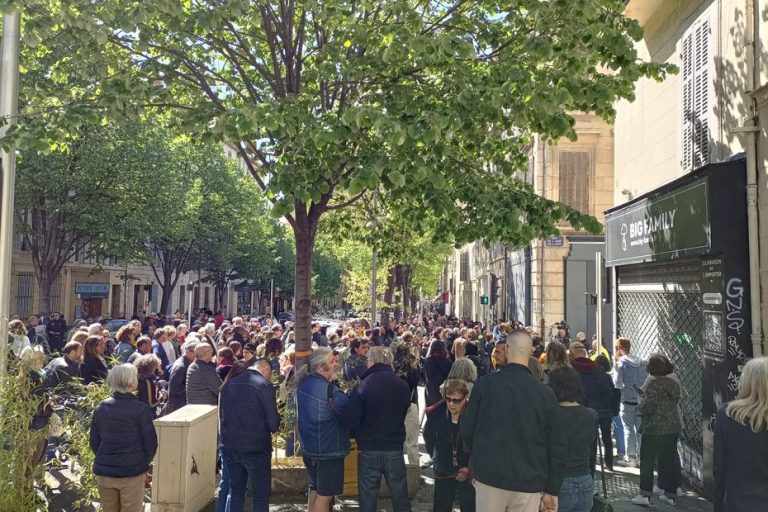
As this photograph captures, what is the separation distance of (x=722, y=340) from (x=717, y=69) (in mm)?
3361

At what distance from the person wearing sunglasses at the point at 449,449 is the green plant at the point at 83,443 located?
3.01 m

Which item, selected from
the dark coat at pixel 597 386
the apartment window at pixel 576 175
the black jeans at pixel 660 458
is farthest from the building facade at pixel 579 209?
the black jeans at pixel 660 458

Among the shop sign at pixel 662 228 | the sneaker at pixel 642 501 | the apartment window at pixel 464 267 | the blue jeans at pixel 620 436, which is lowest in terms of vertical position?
the sneaker at pixel 642 501

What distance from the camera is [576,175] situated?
22.9 metres

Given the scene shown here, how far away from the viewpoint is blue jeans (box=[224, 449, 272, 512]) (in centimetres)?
601

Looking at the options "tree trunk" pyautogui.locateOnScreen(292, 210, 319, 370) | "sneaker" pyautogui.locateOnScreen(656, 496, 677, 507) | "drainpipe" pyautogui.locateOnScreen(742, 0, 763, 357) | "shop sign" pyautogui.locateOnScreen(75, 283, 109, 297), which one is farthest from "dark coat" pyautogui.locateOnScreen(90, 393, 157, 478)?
"shop sign" pyautogui.locateOnScreen(75, 283, 109, 297)

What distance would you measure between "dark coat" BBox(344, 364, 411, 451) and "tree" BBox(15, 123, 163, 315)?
1921 cm

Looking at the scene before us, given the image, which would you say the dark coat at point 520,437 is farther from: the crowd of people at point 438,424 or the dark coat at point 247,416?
the dark coat at point 247,416

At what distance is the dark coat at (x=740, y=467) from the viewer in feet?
12.8

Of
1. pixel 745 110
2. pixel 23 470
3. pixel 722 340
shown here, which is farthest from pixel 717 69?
pixel 23 470

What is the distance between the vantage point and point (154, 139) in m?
25.7

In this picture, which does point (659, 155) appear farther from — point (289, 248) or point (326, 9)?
point (289, 248)

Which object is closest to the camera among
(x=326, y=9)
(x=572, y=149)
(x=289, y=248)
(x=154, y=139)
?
(x=326, y=9)

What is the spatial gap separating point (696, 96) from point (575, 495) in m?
6.19
